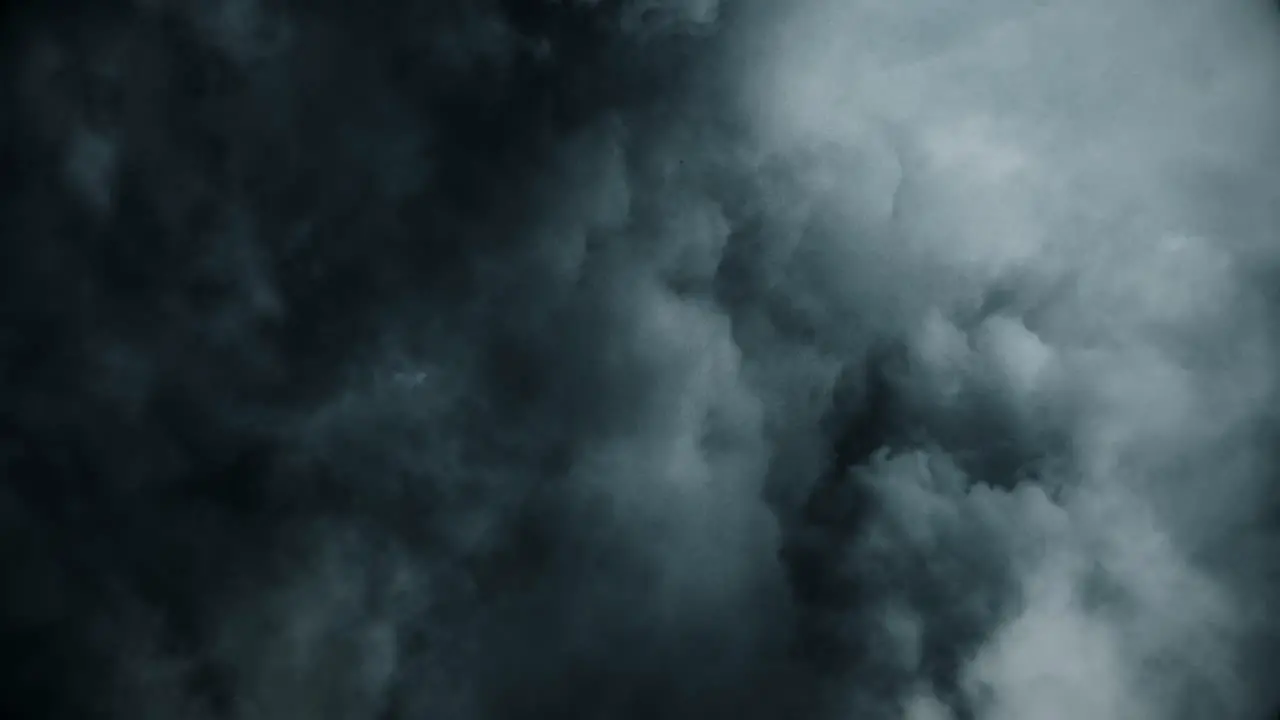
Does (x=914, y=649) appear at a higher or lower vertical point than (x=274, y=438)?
lower

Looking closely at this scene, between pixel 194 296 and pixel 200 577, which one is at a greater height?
pixel 194 296

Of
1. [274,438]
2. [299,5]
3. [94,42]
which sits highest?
[299,5]

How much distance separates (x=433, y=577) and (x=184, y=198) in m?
17.3

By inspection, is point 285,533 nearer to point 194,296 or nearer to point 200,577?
point 200,577

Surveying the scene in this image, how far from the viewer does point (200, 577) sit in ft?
91.0

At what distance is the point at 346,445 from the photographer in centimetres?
2891

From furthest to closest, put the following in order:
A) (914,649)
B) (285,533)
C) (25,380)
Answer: (914,649) < (285,533) < (25,380)

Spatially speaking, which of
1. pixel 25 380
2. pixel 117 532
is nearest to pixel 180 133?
pixel 25 380

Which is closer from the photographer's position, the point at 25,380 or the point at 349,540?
the point at 25,380

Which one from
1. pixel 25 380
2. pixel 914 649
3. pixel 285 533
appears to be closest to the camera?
pixel 25 380

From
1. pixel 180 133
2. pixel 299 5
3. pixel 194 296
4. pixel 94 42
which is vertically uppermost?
pixel 299 5

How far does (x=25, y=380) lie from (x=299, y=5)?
17009 millimetres

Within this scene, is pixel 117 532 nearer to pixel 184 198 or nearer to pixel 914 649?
pixel 184 198

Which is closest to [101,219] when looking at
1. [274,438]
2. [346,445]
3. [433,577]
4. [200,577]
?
[274,438]
